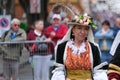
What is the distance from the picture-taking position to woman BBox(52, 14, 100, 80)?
656cm

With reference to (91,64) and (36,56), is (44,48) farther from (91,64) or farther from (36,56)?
(91,64)

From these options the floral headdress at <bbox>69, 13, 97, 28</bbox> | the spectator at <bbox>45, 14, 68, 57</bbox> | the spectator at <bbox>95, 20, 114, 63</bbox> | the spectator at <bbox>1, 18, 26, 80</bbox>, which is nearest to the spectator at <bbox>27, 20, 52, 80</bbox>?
the spectator at <bbox>1, 18, 26, 80</bbox>

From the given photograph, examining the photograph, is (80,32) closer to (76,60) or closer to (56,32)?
(76,60)

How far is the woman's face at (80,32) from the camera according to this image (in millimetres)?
6558

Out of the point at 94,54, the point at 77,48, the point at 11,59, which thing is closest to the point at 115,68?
the point at 94,54

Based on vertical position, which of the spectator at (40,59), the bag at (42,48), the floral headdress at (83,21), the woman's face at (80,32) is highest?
the floral headdress at (83,21)

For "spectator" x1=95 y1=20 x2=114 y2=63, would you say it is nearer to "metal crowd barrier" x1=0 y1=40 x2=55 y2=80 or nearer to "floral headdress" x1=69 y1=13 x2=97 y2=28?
"metal crowd barrier" x1=0 y1=40 x2=55 y2=80

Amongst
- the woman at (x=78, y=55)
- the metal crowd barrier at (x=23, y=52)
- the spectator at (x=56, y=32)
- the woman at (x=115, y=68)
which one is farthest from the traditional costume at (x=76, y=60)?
the spectator at (x=56, y=32)

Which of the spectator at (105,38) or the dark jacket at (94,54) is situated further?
the spectator at (105,38)

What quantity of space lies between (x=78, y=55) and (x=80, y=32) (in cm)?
31

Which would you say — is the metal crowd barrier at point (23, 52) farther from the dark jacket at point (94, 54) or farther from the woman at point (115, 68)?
the woman at point (115, 68)

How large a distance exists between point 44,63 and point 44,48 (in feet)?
1.18

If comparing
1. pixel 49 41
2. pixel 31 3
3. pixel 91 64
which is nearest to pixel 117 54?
pixel 91 64

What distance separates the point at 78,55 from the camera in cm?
659
